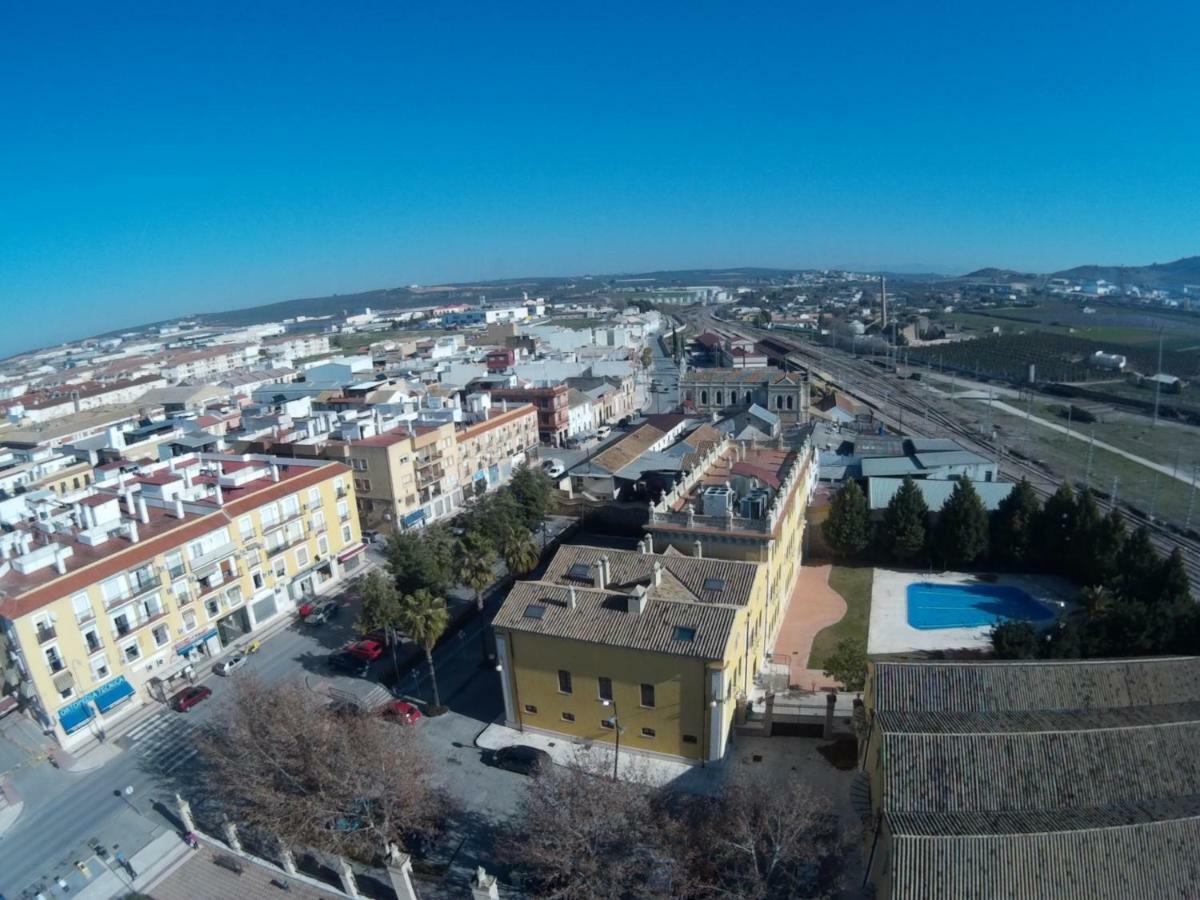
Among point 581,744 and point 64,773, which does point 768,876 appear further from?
point 64,773

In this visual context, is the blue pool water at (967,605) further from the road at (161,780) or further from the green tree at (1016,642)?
the road at (161,780)

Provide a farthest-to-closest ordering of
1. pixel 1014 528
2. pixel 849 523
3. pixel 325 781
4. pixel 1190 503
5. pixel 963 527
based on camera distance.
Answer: pixel 1190 503, pixel 849 523, pixel 1014 528, pixel 963 527, pixel 325 781

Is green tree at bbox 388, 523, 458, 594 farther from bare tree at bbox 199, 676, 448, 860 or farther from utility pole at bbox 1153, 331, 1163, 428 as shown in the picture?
utility pole at bbox 1153, 331, 1163, 428

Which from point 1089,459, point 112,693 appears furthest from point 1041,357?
point 112,693

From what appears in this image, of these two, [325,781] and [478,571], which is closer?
[325,781]

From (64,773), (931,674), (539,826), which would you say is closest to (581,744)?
(539,826)

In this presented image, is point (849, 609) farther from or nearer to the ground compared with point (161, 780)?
nearer to the ground

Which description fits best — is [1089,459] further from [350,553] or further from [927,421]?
[350,553]
